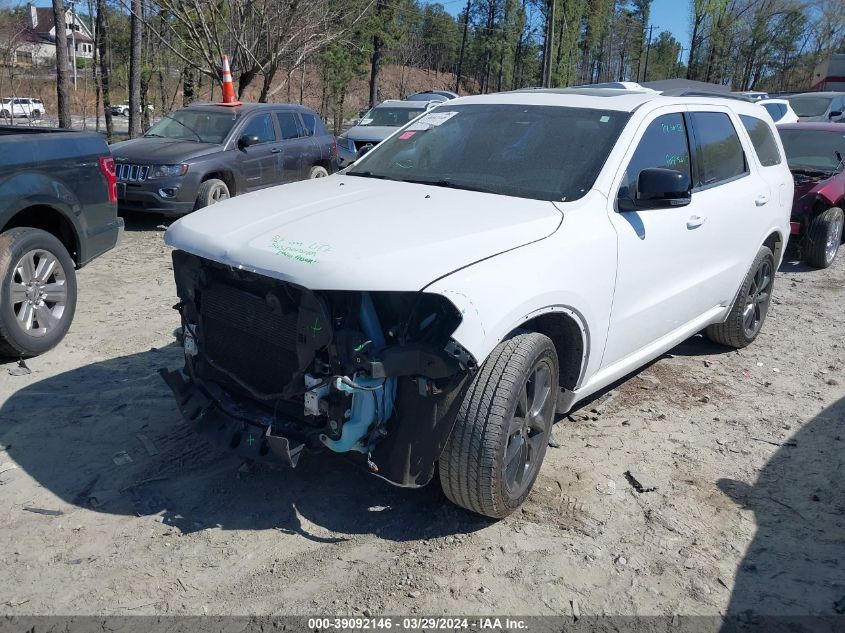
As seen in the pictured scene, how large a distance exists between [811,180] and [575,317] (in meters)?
7.20

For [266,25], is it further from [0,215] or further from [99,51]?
[0,215]

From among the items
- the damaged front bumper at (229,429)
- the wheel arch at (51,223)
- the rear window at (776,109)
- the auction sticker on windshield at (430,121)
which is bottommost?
the damaged front bumper at (229,429)

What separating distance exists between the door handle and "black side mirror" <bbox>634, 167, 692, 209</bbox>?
1.44ft

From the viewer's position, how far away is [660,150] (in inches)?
172

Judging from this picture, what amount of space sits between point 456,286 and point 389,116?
1435 cm

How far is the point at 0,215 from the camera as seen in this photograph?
499 centimetres

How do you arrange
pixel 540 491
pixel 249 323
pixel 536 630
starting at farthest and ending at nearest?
1. pixel 540 491
2. pixel 249 323
3. pixel 536 630

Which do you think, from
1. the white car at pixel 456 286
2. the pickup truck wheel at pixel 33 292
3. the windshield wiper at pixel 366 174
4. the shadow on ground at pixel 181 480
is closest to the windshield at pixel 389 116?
the pickup truck wheel at pixel 33 292

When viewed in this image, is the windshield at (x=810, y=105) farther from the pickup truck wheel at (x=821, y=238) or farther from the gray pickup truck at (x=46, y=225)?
the gray pickup truck at (x=46, y=225)

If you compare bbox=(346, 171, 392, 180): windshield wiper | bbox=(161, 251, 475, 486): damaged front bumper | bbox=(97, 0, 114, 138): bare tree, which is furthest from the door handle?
bbox=(97, 0, 114, 138): bare tree

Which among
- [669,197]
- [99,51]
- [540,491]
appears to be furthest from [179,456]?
[99,51]

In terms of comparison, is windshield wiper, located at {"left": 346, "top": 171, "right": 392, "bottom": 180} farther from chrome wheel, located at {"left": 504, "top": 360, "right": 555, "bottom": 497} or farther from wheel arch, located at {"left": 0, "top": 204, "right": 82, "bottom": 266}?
wheel arch, located at {"left": 0, "top": 204, "right": 82, "bottom": 266}

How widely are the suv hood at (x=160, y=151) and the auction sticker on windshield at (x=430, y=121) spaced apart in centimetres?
602

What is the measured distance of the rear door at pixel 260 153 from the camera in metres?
10.9
